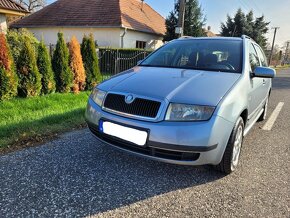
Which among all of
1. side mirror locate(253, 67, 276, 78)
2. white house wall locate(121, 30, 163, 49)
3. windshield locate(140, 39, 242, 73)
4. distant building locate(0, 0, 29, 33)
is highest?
distant building locate(0, 0, 29, 33)

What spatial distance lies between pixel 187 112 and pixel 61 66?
5.14 meters

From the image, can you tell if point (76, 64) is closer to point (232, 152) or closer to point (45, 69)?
point (45, 69)

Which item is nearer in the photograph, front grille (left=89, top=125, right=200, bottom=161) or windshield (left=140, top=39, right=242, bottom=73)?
front grille (left=89, top=125, right=200, bottom=161)

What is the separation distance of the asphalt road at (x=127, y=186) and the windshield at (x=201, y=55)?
1294 millimetres

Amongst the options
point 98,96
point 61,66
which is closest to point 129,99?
point 98,96

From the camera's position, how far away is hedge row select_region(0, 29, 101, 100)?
18.9 feet

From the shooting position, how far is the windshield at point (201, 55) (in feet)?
12.0

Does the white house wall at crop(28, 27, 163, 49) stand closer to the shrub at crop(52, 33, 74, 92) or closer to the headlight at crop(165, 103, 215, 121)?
the shrub at crop(52, 33, 74, 92)

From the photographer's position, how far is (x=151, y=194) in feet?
8.88

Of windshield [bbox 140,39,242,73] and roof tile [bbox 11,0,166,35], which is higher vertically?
roof tile [bbox 11,0,166,35]

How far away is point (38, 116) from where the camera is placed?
203 inches

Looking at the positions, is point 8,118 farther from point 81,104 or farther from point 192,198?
point 192,198

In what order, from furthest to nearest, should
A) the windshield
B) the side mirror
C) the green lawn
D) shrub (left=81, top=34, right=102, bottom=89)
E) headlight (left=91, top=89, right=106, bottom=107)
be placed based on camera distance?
1. shrub (left=81, top=34, right=102, bottom=89)
2. the green lawn
3. the windshield
4. the side mirror
5. headlight (left=91, top=89, right=106, bottom=107)

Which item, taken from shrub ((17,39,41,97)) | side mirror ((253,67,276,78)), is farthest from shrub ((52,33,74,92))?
side mirror ((253,67,276,78))
